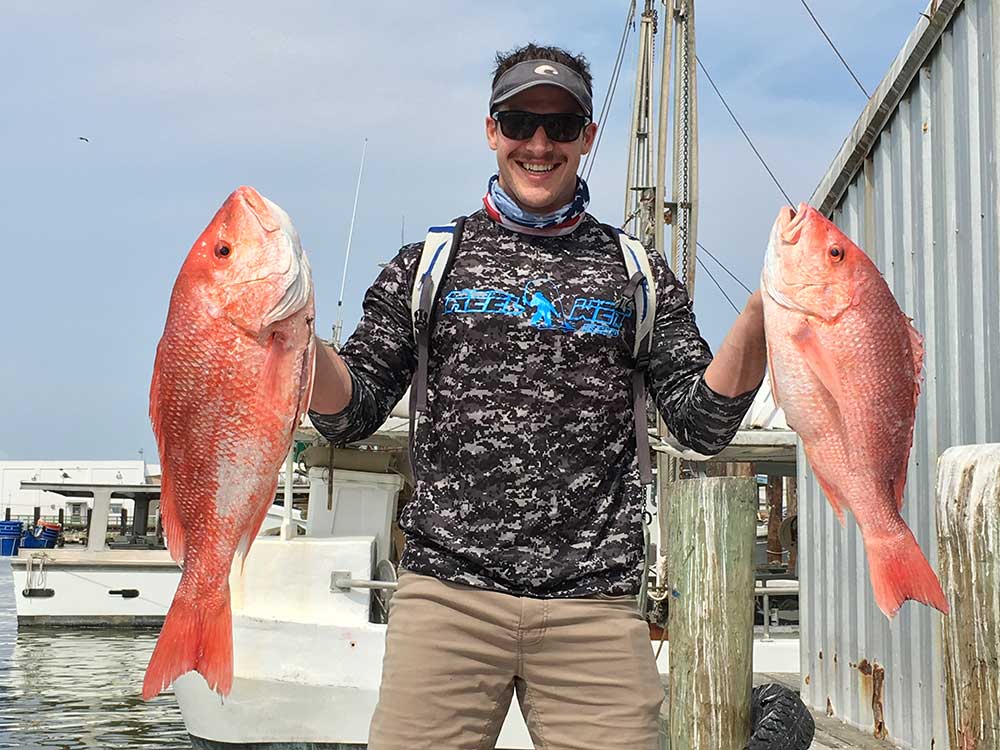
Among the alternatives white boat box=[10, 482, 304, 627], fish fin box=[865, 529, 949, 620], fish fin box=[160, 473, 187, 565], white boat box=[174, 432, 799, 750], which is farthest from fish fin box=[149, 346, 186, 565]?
white boat box=[10, 482, 304, 627]

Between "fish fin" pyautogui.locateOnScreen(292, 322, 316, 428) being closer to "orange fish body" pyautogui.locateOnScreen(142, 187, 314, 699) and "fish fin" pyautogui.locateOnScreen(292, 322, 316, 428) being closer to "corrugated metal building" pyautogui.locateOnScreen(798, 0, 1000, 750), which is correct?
"orange fish body" pyautogui.locateOnScreen(142, 187, 314, 699)

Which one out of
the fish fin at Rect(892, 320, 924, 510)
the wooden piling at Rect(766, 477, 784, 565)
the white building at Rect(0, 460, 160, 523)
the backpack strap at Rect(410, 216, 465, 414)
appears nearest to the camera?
the fish fin at Rect(892, 320, 924, 510)

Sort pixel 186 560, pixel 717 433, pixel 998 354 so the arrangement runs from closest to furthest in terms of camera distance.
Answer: pixel 186 560 → pixel 717 433 → pixel 998 354

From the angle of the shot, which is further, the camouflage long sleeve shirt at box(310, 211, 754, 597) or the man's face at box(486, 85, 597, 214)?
the man's face at box(486, 85, 597, 214)

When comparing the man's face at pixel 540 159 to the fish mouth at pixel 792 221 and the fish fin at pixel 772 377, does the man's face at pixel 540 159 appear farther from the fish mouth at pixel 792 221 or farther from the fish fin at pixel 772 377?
the fish fin at pixel 772 377

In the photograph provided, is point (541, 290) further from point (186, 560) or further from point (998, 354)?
point (998, 354)

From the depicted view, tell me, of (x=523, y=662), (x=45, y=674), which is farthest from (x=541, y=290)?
(x=45, y=674)

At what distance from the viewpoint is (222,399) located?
2408 millimetres

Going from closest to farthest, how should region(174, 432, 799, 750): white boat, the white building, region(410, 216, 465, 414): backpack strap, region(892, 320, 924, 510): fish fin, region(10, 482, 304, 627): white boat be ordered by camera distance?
region(892, 320, 924, 510): fish fin
region(410, 216, 465, 414): backpack strap
region(174, 432, 799, 750): white boat
region(10, 482, 304, 627): white boat
the white building

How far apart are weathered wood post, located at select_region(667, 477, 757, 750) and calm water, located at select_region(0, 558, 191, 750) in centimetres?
1108

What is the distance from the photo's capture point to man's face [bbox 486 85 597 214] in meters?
3.07

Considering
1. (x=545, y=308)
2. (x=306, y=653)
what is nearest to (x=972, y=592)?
(x=545, y=308)

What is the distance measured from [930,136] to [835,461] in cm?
365

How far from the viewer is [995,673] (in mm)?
3148
